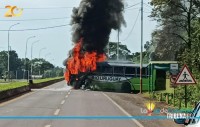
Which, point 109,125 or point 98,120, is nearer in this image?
point 109,125

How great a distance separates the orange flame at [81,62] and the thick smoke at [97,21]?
1714 millimetres

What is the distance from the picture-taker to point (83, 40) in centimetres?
5219

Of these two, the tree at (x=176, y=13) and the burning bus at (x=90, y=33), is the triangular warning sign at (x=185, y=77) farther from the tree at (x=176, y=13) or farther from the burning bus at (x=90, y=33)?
the burning bus at (x=90, y=33)

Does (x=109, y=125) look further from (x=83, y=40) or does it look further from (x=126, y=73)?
(x=83, y=40)

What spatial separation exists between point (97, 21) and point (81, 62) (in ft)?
21.2

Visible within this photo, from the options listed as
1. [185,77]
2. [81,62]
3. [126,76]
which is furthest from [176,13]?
[185,77]

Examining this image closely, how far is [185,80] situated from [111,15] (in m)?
37.8

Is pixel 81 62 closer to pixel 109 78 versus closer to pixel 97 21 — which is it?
pixel 109 78

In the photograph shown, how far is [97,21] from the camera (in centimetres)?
5344

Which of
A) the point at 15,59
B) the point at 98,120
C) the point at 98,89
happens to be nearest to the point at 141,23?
the point at 98,89

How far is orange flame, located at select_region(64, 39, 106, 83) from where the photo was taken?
49.3 m

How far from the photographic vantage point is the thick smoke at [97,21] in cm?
5269

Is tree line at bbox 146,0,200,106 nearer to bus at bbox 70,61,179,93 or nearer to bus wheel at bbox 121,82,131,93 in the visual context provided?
bus at bbox 70,61,179,93

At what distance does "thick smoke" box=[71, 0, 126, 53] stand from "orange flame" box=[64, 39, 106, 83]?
67.5 inches
